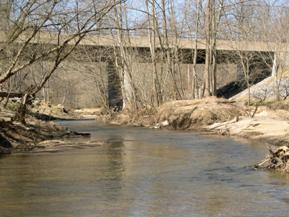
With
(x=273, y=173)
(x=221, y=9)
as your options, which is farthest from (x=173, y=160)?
(x=221, y=9)

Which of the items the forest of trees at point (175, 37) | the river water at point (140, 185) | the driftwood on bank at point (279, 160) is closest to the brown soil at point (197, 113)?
the forest of trees at point (175, 37)

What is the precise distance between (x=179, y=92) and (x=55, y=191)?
1075 inches

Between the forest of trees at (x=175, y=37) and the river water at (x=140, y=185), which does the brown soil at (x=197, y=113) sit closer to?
the forest of trees at (x=175, y=37)

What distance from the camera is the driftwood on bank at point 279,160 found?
11867 millimetres

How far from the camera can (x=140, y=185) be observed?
1056 centimetres

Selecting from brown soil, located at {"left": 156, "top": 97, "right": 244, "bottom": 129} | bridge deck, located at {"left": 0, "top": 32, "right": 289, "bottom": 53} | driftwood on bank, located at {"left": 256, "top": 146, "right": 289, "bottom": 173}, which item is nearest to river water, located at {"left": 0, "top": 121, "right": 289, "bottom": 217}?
driftwood on bank, located at {"left": 256, "top": 146, "right": 289, "bottom": 173}

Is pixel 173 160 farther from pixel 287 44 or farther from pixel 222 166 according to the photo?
pixel 287 44

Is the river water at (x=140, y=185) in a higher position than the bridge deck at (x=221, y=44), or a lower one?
lower

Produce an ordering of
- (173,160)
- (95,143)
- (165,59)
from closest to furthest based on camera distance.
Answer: (173,160)
(95,143)
(165,59)

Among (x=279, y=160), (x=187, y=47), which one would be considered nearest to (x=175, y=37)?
(x=187, y=47)

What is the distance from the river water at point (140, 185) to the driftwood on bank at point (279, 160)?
0.35 metres

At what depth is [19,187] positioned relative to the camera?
10.4 meters

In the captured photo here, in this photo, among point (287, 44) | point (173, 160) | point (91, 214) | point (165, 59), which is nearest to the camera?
point (91, 214)

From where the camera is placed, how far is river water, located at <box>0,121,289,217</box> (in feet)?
27.5
